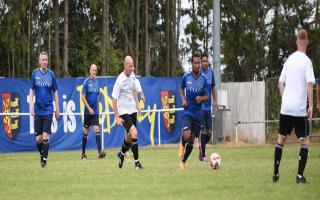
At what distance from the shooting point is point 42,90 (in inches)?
700

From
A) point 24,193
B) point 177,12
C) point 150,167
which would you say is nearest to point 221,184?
point 24,193

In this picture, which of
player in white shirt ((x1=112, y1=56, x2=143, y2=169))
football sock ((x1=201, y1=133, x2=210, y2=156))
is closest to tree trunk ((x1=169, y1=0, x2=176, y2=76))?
football sock ((x1=201, y1=133, x2=210, y2=156))

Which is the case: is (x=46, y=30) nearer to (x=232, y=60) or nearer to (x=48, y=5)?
(x=48, y=5)

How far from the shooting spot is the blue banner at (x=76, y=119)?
26.5m

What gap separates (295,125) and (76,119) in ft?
52.5

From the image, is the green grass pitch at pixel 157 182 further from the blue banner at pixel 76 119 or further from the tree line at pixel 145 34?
the tree line at pixel 145 34

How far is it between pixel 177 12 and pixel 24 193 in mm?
44430

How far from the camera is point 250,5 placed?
5862 cm

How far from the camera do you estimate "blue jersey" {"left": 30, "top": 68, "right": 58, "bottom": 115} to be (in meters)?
17.7

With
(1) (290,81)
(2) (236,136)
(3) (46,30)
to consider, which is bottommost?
(2) (236,136)

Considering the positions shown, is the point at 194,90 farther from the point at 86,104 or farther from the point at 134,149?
the point at 86,104

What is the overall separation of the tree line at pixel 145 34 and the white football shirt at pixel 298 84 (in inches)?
1102

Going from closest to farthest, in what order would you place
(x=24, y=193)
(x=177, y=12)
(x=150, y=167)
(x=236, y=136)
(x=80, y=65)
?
(x=24, y=193), (x=150, y=167), (x=236, y=136), (x=80, y=65), (x=177, y=12)

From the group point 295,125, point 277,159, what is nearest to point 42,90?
point 277,159
